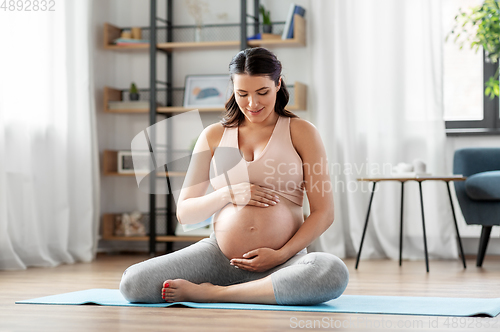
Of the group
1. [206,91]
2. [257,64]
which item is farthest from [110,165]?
[257,64]

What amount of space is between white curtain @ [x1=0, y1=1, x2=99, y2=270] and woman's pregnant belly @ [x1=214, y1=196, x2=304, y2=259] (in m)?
1.57

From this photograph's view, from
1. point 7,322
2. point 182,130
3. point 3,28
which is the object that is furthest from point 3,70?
point 7,322

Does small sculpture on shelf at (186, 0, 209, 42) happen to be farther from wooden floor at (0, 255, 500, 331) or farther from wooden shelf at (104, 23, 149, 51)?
wooden floor at (0, 255, 500, 331)

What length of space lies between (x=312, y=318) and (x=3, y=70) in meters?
2.17

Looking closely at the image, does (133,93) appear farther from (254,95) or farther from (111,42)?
(254,95)

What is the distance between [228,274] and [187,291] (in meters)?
0.14

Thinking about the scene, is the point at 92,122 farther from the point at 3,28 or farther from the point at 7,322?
the point at 7,322

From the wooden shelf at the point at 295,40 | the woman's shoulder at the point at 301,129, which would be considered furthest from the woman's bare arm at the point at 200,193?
the wooden shelf at the point at 295,40

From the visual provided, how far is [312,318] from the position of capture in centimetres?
147

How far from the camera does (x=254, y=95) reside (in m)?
1.67

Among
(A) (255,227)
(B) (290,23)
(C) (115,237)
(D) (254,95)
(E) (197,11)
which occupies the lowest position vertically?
(C) (115,237)

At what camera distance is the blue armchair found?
282cm

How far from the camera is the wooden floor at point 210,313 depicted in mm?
1398

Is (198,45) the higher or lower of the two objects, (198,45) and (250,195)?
the higher
